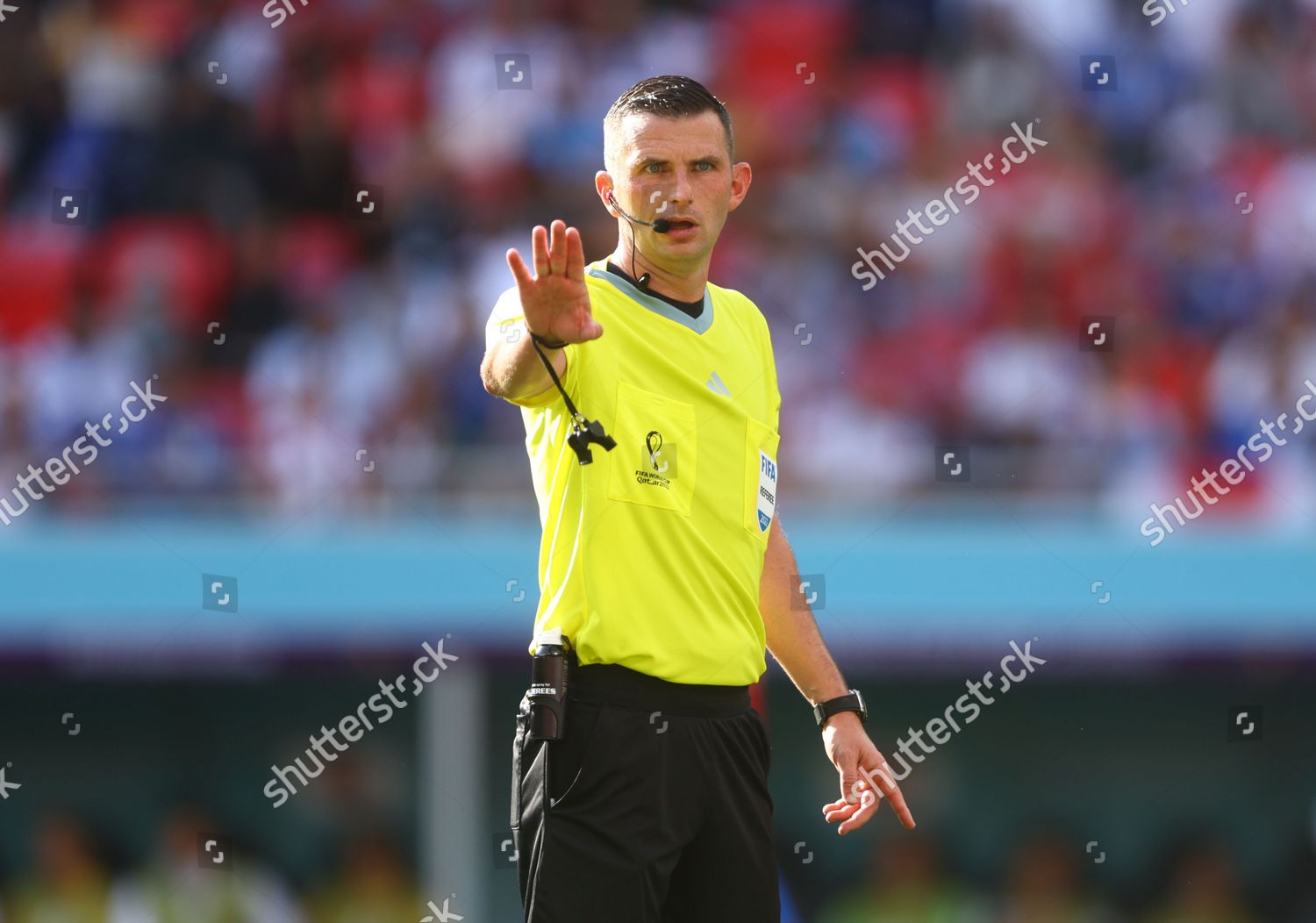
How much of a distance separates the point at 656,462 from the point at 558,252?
0.52m

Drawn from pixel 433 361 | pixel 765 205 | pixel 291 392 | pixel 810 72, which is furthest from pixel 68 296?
pixel 810 72

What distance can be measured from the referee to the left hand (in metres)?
0.09

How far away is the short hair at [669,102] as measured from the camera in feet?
10.3

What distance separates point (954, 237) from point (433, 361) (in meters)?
2.68

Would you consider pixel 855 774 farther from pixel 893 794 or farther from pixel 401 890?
pixel 401 890

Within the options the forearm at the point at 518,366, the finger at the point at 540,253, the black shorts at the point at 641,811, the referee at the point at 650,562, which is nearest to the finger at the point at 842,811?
the referee at the point at 650,562

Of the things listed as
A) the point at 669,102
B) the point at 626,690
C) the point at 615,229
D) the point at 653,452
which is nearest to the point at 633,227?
the point at 669,102

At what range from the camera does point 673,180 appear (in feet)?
10.2

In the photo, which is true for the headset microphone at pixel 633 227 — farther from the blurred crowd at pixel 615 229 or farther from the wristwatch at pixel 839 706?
the blurred crowd at pixel 615 229

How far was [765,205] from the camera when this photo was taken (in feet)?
27.9

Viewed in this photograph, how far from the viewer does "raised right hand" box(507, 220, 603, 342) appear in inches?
105

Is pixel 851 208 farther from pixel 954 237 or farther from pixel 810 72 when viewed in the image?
pixel 810 72
